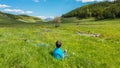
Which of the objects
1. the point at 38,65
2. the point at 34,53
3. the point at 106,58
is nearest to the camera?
the point at 38,65

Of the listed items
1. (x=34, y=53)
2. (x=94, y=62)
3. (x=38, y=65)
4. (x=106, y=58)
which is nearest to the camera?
(x=38, y=65)

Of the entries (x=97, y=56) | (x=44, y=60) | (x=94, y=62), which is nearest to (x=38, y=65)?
(x=44, y=60)

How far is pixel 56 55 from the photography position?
52.2ft

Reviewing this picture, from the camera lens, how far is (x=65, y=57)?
1620 cm

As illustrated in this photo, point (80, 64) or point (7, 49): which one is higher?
point (7, 49)

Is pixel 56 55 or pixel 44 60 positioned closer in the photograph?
pixel 44 60

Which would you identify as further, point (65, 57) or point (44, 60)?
point (65, 57)

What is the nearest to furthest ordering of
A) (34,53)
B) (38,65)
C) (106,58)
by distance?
(38,65) → (34,53) → (106,58)

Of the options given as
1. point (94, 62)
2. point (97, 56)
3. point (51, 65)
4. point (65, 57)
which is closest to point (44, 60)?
point (51, 65)

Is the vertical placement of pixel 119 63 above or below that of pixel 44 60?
below

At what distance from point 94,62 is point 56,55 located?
2.79m

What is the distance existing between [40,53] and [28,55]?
1.05 metres

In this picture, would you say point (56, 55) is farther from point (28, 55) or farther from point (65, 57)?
point (28, 55)

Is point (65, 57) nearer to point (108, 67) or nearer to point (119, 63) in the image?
point (108, 67)
